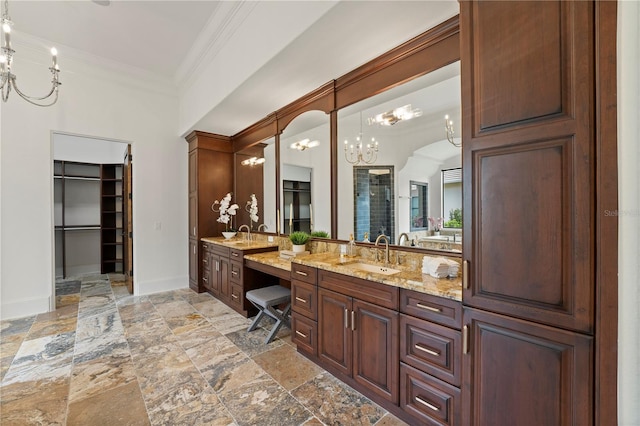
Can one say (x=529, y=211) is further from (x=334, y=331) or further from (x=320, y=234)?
(x=320, y=234)

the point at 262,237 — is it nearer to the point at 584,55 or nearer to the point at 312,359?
the point at 312,359

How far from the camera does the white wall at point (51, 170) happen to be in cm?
349

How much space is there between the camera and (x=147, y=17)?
10.2ft

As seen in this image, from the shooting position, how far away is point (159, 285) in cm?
462

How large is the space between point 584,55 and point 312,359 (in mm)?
2592

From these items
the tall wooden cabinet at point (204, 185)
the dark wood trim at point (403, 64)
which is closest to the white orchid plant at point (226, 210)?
the tall wooden cabinet at point (204, 185)

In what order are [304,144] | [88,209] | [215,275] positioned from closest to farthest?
[304,144] < [215,275] < [88,209]

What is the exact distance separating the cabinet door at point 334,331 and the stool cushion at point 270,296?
721mm

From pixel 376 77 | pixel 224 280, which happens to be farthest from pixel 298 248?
pixel 376 77

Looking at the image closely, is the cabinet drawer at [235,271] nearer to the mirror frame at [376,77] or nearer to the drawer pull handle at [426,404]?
the mirror frame at [376,77]

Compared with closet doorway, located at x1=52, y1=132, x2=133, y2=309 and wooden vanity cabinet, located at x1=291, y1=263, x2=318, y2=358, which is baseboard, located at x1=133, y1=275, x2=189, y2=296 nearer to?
closet doorway, located at x1=52, y1=132, x2=133, y2=309

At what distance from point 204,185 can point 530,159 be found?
4571 mm

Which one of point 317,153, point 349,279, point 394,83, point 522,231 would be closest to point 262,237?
point 317,153

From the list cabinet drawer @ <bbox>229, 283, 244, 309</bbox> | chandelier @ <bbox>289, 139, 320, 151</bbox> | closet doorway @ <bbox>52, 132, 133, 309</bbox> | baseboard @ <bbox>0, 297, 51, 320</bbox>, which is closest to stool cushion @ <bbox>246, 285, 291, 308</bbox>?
cabinet drawer @ <bbox>229, 283, 244, 309</bbox>
